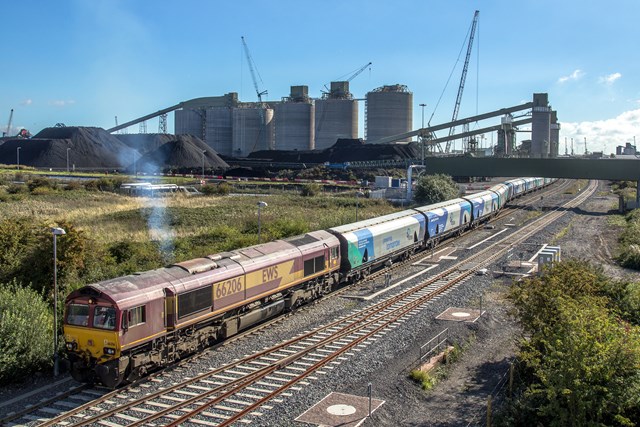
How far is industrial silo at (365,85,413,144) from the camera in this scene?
156m

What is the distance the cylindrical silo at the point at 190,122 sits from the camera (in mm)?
179000

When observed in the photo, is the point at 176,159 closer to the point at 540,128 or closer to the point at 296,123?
the point at 296,123

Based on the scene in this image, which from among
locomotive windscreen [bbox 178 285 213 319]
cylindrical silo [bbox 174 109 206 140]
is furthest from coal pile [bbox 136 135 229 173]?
locomotive windscreen [bbox 178 285 213 319]

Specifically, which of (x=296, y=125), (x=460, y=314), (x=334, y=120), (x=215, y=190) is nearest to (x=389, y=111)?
(x=334, y=120)

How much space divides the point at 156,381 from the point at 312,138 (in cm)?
15515

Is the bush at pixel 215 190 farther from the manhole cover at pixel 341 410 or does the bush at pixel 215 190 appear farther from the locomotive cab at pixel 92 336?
the manhole cover at pixel 341 410

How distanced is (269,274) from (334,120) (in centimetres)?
14571

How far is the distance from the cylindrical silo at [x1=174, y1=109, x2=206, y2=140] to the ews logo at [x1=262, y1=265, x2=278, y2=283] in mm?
160593

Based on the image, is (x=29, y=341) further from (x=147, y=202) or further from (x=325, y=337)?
(x=147, y=202)

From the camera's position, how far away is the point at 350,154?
14100 centimetres

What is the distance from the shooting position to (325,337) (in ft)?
75.4

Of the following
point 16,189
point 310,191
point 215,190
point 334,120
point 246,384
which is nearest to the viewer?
point 246,384

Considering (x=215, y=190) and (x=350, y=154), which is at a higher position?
(x=350, y=154)

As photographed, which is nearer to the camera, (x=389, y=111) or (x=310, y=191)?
(x=310, y=191)
